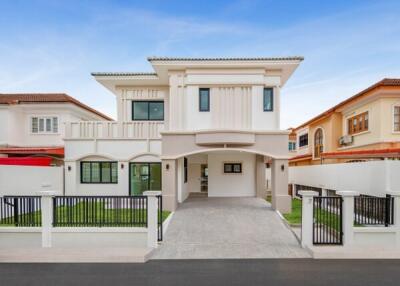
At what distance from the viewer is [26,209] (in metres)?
6.79

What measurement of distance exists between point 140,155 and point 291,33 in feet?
36.8

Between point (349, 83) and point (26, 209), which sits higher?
Result: point (349, 83)

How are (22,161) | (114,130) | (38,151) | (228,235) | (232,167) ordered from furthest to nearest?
1. (232,167)
2. (38,151)
3. (114,130)
4. (22,161)
5. (228,235)

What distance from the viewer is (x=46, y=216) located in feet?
21.7

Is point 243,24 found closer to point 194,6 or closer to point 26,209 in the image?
point 194,6

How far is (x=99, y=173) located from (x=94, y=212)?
299 inches

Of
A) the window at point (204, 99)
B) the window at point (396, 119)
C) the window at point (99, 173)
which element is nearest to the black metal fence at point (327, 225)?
the window at point (204, 99)

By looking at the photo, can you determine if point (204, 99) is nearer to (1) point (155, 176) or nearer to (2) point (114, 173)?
(1) point (155, 176)

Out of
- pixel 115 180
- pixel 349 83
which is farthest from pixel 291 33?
pixel 115 180

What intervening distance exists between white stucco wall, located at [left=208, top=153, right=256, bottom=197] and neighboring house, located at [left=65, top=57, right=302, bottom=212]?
6cm

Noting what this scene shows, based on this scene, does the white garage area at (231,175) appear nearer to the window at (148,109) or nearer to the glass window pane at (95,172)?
the window at (148,109)

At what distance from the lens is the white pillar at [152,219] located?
6609 mm

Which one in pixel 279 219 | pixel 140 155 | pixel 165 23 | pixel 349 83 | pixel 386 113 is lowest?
pixel 279 219

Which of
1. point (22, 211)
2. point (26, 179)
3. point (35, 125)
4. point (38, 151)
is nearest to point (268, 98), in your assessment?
point (22, 211)
